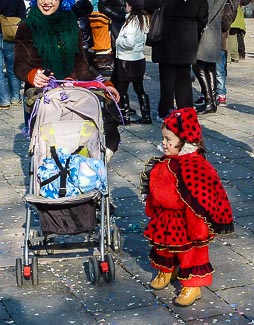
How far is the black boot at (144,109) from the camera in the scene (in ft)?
35.3

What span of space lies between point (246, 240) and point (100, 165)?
1392 millimetres

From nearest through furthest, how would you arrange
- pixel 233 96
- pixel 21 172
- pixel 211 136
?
pixel 21 172, pixel 211 136, pixel 233 96

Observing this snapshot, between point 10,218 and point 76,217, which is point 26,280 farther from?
point 10,218

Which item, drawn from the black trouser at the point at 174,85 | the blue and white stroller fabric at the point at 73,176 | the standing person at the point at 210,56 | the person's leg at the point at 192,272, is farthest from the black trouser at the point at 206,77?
the person's leg at the point at 192,272

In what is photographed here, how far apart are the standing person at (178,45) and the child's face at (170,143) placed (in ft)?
15.6

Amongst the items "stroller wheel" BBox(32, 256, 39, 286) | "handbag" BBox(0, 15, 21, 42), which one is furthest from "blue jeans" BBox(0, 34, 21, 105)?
"stroller wheel" BBox(32, 256, 39, 286)

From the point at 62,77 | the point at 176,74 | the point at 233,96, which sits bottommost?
the point at 233,96

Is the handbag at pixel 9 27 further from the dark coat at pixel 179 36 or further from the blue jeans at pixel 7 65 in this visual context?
the dark coat at pixel 179 36

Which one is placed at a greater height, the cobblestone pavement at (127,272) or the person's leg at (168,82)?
the person's leg at (168,82)

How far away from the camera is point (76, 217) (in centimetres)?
564

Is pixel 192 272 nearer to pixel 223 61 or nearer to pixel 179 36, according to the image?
pixel 179 36

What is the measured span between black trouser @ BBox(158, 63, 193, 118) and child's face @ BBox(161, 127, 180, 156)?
4991mm

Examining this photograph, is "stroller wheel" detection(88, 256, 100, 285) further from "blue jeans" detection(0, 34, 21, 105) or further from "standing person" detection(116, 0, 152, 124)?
"blue jeans" detection(0, 34, 21, 105)

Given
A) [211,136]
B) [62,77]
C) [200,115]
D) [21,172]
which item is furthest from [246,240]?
[200,115]
